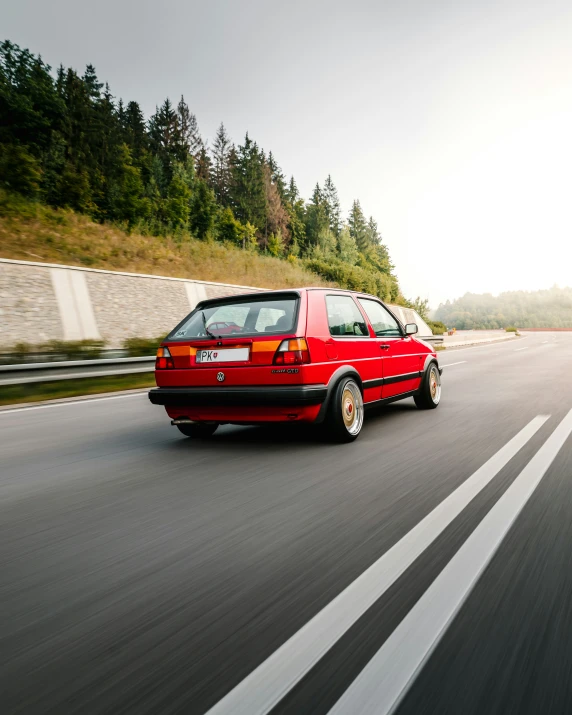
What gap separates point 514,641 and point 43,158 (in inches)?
2110

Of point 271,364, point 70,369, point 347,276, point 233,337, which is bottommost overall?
point 271,364

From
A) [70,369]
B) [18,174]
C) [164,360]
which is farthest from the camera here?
[18,174]

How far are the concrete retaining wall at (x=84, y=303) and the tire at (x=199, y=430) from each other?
927 centimetres

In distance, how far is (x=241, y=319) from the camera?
6.70 m

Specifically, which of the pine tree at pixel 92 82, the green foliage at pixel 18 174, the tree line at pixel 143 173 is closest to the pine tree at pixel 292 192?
the tree line at pixel 143 173

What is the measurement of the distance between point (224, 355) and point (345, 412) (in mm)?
1415

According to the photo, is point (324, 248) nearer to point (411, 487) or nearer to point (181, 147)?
point (181, 147)

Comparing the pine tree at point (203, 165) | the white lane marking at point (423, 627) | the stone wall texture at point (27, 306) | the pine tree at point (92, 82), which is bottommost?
the white lane marking at point (423, 627)

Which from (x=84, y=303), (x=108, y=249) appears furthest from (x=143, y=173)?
(x=84, y=303)

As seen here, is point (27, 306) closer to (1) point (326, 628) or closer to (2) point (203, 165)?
(1) point (326, 628)

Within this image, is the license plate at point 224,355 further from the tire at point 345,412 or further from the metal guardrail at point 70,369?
the metal guardrail at point 70,369

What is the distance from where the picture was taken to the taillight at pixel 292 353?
240 inches

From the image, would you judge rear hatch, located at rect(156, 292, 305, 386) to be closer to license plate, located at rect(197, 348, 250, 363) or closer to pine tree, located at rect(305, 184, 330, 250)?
license plate, located at rect(197, 348, 250, 363)

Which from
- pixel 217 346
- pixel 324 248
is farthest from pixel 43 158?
pixel 217 346
